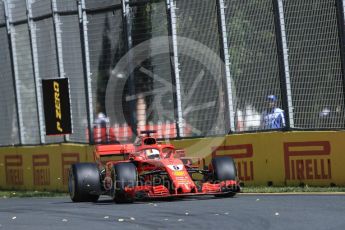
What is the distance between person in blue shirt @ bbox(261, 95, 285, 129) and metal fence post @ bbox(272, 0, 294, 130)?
164 mm

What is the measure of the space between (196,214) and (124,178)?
300cm

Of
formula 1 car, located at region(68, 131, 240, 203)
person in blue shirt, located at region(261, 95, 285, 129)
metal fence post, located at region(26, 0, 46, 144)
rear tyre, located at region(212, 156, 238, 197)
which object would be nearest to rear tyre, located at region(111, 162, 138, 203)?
formula 1 car, located at region(68, 131, 240, 203)

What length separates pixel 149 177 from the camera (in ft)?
48.4

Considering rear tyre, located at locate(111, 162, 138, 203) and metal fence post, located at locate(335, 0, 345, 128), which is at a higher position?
metal fence post, located at locate(335, 0, 345, 128)

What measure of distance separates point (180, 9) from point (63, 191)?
4.94 metres

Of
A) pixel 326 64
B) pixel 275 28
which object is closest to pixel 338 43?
pixel 326 64

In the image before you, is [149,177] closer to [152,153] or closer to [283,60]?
[152,153]

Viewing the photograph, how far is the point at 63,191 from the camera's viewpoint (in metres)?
20.3

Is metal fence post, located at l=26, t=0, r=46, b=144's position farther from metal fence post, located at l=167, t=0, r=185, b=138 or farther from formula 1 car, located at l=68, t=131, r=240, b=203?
formula 1 car, located at l=68, t=131, r=240, b=203

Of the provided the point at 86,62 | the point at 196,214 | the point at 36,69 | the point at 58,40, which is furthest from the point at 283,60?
the point at 36,69

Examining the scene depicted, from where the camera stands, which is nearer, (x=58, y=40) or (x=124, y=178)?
(x=124, y=178)

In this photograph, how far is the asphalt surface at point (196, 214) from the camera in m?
10.1

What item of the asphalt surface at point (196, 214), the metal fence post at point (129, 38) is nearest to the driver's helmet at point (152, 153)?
the asphalt surface at point (196, 214)

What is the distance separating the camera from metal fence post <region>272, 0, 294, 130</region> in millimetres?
16062
